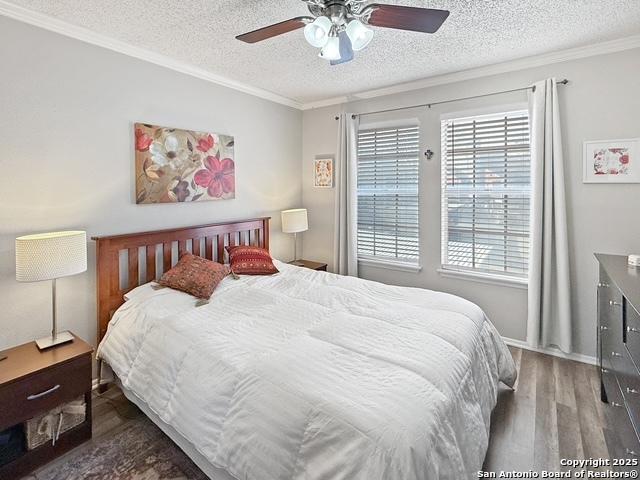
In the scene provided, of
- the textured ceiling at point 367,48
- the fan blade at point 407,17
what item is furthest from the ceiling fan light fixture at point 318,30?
the textured ceiling at point 367,48

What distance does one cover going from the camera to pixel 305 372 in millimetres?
1495

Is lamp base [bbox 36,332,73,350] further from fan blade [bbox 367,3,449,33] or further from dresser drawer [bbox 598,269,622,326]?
Answer: dresser drawer [bbox 598,269,622,326]

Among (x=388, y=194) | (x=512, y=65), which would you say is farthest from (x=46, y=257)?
(x=512, y=65)

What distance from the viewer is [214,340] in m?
1.85

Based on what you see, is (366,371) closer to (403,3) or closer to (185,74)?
(403,3)

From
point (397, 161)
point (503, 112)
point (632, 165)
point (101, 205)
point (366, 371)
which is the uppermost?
point (503, 112)

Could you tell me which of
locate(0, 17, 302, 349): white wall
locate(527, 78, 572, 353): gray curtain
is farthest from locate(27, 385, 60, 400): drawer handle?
locate(527, 78, 572, 353): gray curtain

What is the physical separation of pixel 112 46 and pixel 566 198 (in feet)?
12.6

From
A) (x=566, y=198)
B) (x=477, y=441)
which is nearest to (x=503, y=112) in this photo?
(x=566, y=198)

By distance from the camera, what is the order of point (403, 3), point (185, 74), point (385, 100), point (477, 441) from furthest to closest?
point (385, 100) < point (185, 74) < point (403, 3) < point (477, 441)

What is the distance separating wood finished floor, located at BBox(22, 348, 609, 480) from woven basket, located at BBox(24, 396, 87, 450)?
151 millimetres

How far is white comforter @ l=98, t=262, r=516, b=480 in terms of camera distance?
4.00 feet

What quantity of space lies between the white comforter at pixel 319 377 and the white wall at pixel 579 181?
3.74 feet

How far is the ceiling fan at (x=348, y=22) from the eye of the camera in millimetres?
1654
